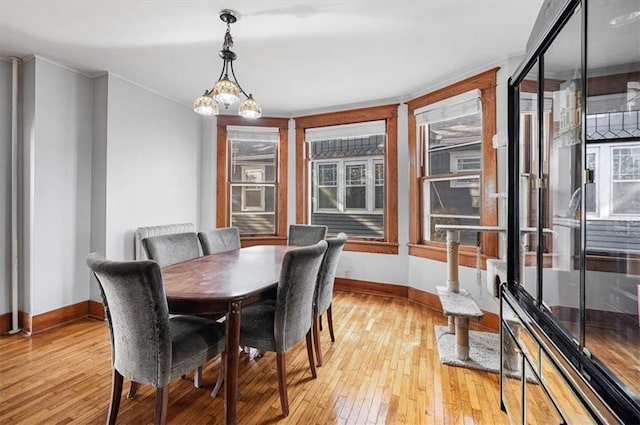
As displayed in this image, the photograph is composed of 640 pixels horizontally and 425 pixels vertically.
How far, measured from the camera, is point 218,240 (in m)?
2.98

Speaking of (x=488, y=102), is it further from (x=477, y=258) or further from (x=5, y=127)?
(x=5, y=127)

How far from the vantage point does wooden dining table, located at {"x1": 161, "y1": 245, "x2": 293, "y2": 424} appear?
1531 millimetres

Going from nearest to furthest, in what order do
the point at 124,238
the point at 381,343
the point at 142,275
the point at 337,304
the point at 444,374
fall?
the point at 142,275 < the point at 444,374 < the point at 381,343 < the point at 124,238 < the point at 337,304

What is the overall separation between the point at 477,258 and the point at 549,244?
45.9 inches

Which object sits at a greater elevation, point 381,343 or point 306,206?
point 306,206

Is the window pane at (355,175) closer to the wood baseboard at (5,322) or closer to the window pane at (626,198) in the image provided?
the window pane at (626,198)

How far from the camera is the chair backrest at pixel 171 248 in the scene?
224cm

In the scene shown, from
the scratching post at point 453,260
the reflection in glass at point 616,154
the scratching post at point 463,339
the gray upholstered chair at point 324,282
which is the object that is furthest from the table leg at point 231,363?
the scratching post at point 453,260

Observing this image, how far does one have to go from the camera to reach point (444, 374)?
7.09 feet

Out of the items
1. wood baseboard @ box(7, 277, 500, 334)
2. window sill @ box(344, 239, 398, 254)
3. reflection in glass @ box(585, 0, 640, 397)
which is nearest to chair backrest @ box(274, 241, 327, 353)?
reflection in glass @ box(585, 0, 640, 397)

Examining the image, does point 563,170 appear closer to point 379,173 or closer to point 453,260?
point 453,260

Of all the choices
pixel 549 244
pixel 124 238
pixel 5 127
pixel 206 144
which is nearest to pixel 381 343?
pixel 549 244

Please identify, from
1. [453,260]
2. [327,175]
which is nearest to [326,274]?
[453,260]

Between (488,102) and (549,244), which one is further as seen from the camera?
(488,102)
